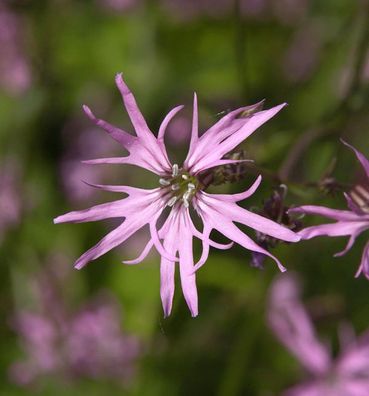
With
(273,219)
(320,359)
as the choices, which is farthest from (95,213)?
(320,359)

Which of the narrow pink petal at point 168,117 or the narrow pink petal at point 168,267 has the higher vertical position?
the narrow pink petal at point 168,117

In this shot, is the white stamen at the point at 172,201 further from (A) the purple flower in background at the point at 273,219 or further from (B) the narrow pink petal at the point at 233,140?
(A) the purple flower in background at the point at 273,219

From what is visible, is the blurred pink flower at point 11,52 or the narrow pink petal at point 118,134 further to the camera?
the blurred pink flower at point 11,52

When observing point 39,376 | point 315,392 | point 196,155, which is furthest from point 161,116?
point 196,155

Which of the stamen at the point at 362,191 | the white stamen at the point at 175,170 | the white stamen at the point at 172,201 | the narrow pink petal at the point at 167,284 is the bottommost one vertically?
the narrow pink petal at the point at 167,284

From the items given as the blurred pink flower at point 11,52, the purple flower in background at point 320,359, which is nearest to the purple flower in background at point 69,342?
the purple flower in background at point 320,359

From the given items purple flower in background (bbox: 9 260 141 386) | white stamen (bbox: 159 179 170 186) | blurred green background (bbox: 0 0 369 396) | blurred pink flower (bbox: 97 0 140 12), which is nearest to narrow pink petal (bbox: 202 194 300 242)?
white stamen (bbox: 159 179 170 186)

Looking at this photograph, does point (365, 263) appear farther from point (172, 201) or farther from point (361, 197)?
point (172, 201)
